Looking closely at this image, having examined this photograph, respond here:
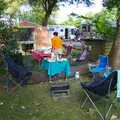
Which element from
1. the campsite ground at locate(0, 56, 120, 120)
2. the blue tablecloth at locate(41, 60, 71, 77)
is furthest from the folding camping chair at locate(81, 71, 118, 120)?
the blue tablecloth at locate(41, 60, 71, 77)

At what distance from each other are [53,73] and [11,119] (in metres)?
3.30

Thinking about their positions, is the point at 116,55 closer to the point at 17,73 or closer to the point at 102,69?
the point at 102,69

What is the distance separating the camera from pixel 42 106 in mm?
7078

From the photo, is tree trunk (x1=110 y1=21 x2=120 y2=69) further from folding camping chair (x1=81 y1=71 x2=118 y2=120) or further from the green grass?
folding camping chair (x1=81 y1=71 x2=118 y2=120)

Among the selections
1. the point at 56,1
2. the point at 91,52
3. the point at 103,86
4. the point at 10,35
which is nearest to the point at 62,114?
the point at 103,86

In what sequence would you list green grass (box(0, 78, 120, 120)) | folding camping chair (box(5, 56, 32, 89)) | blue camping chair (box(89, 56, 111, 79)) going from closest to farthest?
green grass (box(0, 78, 120, 120)) < folding camping chair (box(5, 56, 32, 89)) < blue camping chair (box(89, 56, 111, 79))

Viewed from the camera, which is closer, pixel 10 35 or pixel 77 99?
pixel 77 99

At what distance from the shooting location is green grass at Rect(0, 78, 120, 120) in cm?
642

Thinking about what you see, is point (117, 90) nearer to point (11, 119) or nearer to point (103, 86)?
point (103, 86)

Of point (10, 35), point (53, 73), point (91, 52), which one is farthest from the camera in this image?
point (91, 52)

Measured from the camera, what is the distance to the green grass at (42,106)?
642cm

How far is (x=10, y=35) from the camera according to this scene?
518 inches

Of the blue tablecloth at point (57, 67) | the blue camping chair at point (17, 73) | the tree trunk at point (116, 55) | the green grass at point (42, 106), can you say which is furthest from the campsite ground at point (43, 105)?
the tree trunk at point (116, 55)

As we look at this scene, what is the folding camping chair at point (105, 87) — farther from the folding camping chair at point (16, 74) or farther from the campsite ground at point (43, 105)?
the folding camping chair at point (16, 74)
